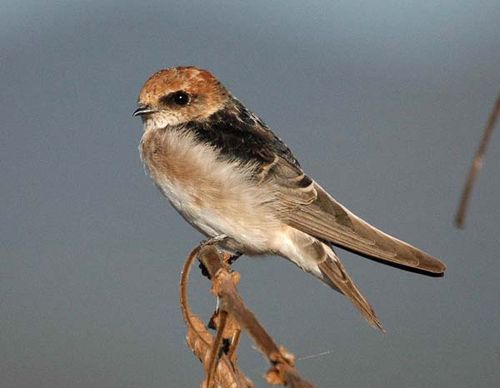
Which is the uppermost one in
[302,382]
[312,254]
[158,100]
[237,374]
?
[158,100]

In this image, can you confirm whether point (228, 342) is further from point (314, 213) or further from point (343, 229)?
point (314, 213)

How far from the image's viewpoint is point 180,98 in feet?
11.9

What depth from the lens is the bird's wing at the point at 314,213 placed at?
10.1ft

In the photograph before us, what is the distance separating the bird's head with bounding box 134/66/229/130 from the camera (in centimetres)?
356

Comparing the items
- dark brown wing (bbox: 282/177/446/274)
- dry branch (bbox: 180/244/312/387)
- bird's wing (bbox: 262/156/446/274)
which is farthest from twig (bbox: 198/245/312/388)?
bird's wing (bbox: 262/156/446/274)

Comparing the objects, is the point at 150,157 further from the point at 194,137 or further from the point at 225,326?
the point at 225,326

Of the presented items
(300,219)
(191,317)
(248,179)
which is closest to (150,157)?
(248,179)

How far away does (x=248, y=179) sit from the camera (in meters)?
3.37

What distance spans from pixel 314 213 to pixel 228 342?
5.04 ft

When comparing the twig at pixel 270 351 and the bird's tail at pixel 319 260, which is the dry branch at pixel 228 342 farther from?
the bird's tail at pixel 319 260

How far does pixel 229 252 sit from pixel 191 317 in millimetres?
1814

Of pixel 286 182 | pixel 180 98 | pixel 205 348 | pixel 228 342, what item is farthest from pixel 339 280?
pixel 205 348

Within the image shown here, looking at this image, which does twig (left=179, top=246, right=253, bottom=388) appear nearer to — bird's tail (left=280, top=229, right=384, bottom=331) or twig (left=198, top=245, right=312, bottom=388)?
twig (left=198, top=245, right=312, bottom=388)

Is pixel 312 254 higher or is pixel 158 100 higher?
pixel 158 100
